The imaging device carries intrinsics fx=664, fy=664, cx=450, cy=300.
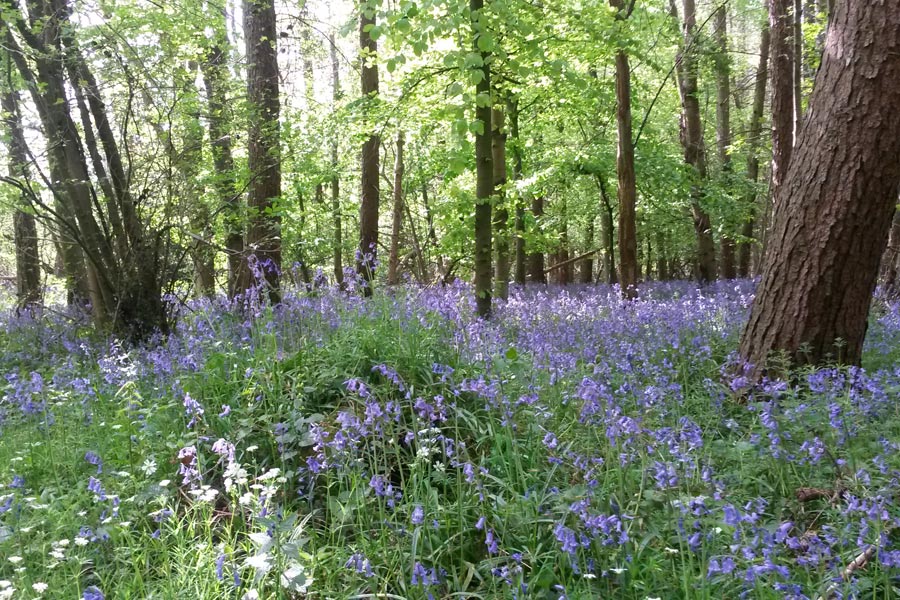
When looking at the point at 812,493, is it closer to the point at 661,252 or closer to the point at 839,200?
the point at 839,200

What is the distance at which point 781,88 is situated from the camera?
11109 mm

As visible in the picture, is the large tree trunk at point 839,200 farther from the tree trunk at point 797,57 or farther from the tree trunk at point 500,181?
the tree trunk at point 797,57

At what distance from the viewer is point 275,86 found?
8.97 meters

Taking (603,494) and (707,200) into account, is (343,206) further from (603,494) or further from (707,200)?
(603,494)

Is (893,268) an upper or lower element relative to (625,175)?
lower

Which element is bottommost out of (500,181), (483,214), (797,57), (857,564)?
(857,564)

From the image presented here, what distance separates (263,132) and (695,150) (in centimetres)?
1175

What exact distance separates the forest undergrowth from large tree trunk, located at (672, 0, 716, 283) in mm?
10035

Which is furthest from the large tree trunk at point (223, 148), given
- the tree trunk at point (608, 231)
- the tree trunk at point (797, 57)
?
the tree trunk at point (608, 231)

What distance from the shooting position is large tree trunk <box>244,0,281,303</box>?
8391mm

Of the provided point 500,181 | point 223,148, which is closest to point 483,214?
point 500,181

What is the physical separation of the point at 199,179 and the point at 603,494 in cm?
686

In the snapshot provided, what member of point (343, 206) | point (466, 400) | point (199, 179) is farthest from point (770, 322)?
point (343, 206)

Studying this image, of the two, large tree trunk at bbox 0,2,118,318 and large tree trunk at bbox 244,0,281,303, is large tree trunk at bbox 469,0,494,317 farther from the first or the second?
large tree trunk at bbox 0,2,118,318
